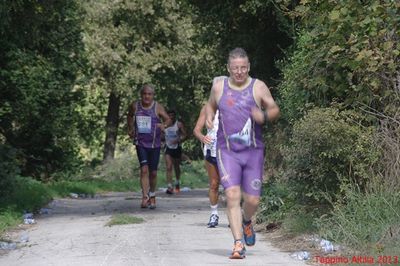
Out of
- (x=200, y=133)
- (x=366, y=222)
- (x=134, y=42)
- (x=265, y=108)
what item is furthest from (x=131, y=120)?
(x=134, y=42)

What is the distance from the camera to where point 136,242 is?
9789 millimetres

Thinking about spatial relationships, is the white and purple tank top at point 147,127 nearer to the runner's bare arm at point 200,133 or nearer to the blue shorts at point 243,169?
the runner's bare arm at point 200,133

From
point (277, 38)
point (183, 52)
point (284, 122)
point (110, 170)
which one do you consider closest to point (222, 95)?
point (284, 122)

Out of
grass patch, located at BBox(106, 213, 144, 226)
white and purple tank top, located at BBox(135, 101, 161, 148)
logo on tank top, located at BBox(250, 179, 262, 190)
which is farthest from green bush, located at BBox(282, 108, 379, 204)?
white and purple tank top, located at BBox(135, 101, 161, 148)

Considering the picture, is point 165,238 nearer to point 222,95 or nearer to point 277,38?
point 222,95

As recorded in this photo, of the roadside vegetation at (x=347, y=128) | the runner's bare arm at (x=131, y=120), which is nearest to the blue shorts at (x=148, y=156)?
the runner's bare arm at (x=131, y=120)

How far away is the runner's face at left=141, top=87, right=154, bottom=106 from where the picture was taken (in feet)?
47.1

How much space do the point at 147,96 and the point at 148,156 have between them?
3.47ft

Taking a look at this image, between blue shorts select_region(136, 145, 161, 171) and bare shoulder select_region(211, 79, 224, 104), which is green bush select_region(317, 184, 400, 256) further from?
blue shorts select_region(136, 145, 161, 171)

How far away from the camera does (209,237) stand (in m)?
10.4

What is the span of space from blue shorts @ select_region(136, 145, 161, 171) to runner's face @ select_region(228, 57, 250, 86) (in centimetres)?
600

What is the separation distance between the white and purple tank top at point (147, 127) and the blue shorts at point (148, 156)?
73 millimetres

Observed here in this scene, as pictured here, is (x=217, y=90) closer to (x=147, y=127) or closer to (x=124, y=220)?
(x=124, y=220)

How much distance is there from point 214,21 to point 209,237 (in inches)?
417
